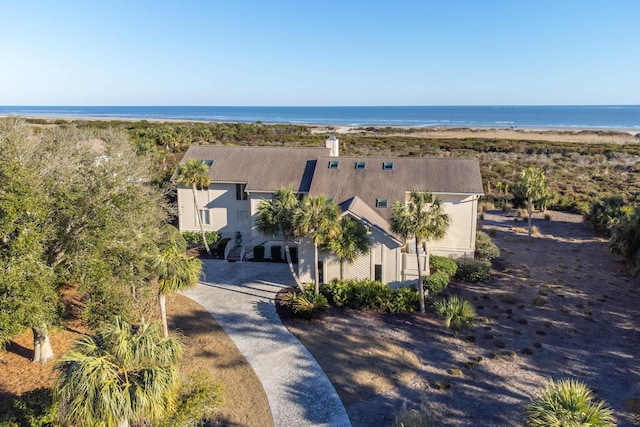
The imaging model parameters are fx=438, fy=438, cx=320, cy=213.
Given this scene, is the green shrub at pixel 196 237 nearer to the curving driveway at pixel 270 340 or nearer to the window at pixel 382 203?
the curving driveway at pixel 270 340

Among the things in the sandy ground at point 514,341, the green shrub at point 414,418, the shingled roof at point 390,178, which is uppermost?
the shingled roof at point 390,178

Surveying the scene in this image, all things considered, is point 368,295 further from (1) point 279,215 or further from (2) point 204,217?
(2) point 204,217

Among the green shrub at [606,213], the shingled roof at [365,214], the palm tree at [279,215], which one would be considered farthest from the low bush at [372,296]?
the green shrub at [606,213]

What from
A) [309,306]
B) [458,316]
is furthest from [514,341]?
[309,306]

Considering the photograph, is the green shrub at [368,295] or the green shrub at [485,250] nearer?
the green shrub at [368,295]

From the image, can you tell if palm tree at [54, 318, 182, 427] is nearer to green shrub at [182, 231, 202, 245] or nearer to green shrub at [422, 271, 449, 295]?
green shrub at [422, 271, 449, 295]

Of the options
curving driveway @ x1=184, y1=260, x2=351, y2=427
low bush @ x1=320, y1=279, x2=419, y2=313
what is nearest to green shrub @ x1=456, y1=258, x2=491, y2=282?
low bush @ x1=320, y1=279, x2=419, y2=313
